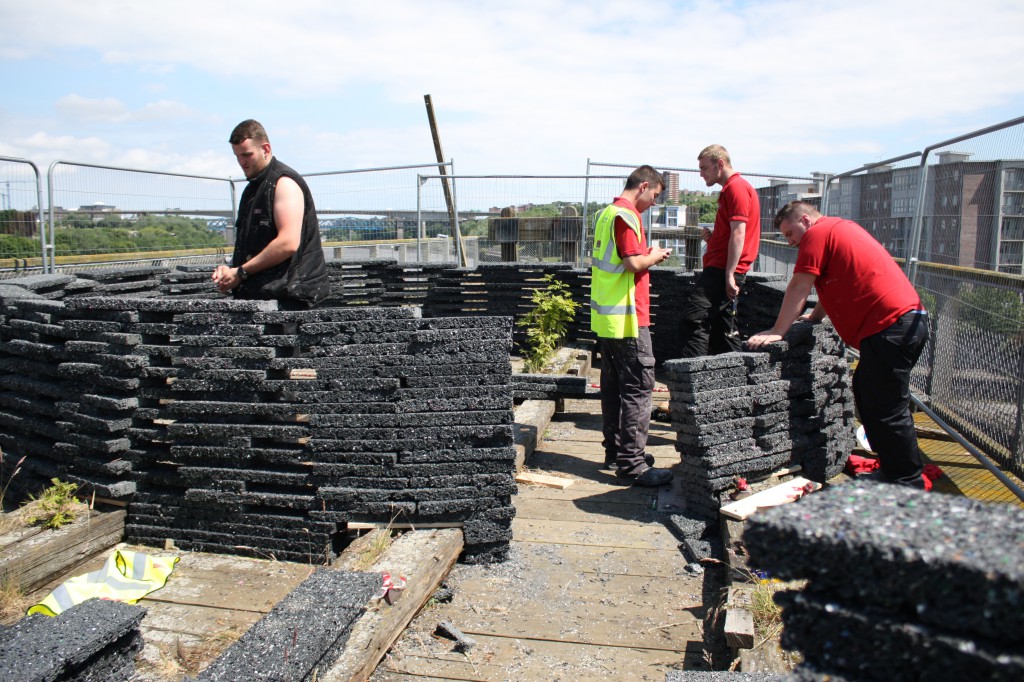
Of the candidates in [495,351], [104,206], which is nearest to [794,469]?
[495,351]

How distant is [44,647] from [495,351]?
2.34 meters

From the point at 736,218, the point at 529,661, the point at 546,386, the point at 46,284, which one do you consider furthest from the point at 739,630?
the point at 46,284

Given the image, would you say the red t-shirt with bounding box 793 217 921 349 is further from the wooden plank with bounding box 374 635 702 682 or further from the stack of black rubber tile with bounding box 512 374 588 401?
the stack of black rubber tile with bounding box 512 374 588 401

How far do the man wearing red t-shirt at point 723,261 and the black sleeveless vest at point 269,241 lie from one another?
291 centimetres

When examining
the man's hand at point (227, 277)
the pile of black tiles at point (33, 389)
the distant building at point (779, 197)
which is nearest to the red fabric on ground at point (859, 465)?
the man's hand at point (227, 277)

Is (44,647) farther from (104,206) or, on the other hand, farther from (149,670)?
(104,206)

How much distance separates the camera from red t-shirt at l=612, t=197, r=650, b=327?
523 centimetres

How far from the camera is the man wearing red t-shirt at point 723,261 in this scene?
5684 millimetres

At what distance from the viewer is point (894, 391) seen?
4.22 meters

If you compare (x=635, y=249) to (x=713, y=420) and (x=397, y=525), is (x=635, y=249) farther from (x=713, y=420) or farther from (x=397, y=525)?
(x=397, y=525)

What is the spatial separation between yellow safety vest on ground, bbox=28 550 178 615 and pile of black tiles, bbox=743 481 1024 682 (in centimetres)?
341

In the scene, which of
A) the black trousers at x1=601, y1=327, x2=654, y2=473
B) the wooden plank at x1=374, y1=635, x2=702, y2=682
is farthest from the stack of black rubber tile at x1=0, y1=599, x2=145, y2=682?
the black trousers at x1=601, y1=327, x2=654, y2=473

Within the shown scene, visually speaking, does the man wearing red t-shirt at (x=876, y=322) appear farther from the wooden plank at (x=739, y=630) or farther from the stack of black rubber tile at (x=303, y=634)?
the stack of black rubber tile at (x=303, y=634)

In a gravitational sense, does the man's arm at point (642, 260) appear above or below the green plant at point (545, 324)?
above
